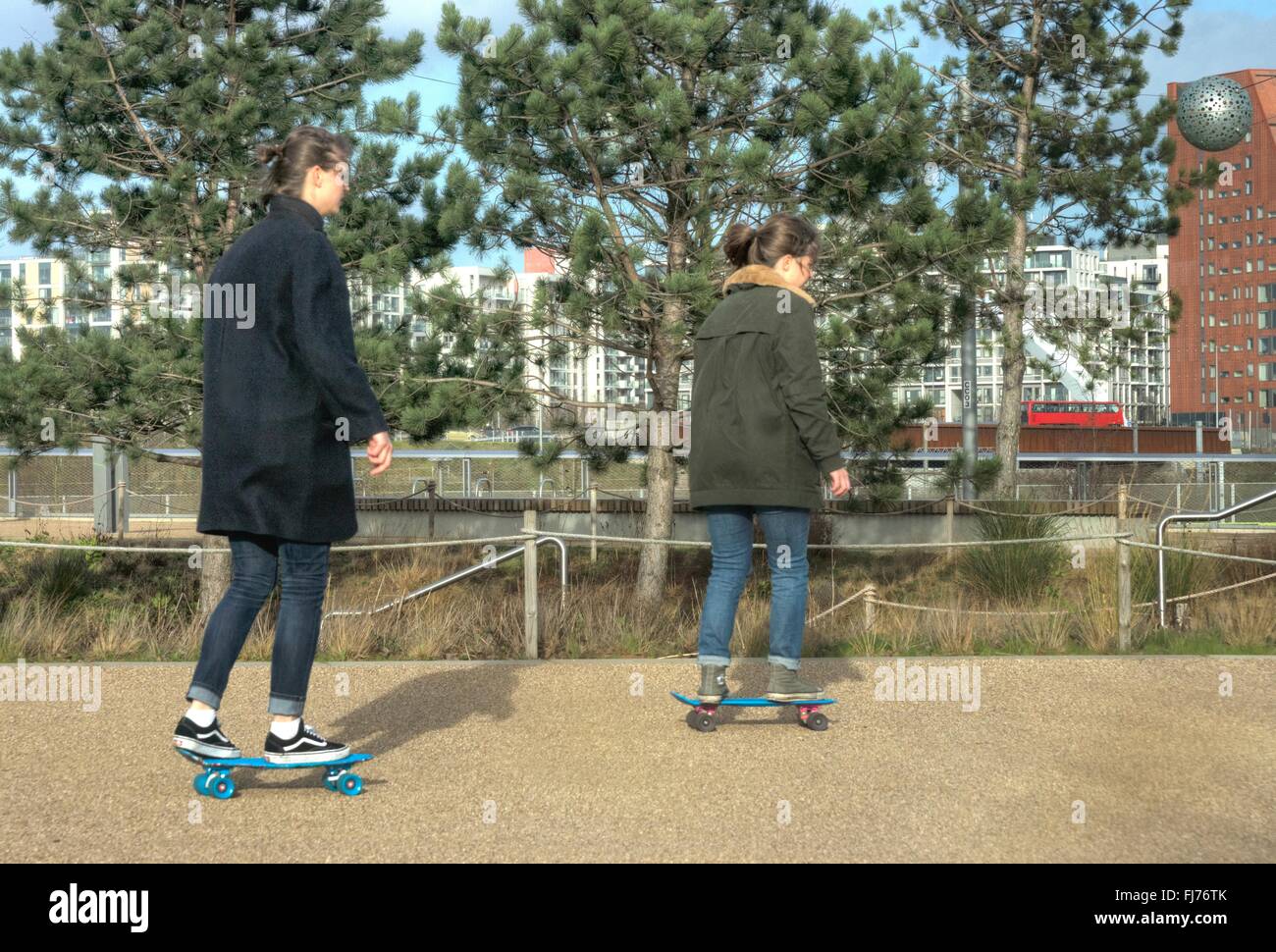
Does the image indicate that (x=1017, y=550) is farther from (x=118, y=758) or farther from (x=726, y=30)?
(x=118, y=758)

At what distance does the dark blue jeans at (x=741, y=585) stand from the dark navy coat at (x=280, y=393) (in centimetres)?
141

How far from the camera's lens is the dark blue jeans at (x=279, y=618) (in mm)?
3734

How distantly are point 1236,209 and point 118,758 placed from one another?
325 ft

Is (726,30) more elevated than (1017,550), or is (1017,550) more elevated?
(726,30)

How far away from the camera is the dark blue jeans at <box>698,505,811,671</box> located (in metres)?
4.63

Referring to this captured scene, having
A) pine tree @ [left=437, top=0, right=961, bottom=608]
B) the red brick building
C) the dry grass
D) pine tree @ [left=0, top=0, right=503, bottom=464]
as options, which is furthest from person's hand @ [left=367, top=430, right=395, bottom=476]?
the red brick building

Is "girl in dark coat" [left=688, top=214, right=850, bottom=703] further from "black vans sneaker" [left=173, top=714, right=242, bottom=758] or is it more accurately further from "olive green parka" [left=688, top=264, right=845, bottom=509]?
"black vans sneaker" [left=173, top=714, right=242, bottom=758]

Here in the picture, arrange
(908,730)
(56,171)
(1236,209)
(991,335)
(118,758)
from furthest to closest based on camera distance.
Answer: (1236,209), (991,335), (56,171), (908,730), (118,758)

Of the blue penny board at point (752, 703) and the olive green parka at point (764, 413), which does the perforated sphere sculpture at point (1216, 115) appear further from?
the blue penny board at point (752, 703)

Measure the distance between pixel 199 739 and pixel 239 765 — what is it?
12cm

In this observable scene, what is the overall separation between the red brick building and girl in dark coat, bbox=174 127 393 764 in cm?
9360

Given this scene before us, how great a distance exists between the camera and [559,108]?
1121 cm

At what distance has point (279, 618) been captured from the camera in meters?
3.77

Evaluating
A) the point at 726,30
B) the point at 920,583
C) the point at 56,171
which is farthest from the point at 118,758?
the point at 920,583
